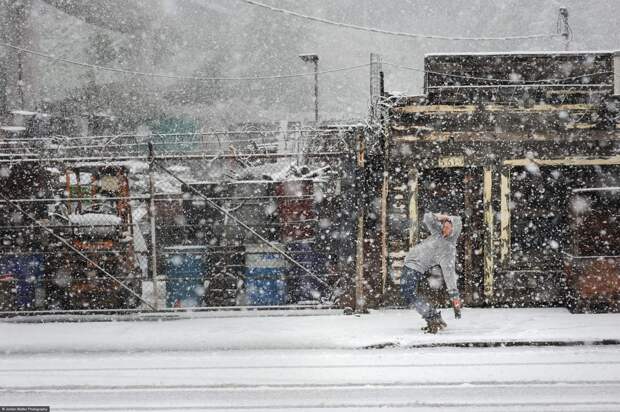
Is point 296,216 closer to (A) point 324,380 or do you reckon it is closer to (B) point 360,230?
(B) point 360,230

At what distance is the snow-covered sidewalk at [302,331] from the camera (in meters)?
7.94

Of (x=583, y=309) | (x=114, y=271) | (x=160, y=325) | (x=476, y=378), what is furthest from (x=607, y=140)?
(x=114, y=271)

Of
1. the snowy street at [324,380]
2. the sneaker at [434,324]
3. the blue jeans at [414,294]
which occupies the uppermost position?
the blue jeans at [414,294]

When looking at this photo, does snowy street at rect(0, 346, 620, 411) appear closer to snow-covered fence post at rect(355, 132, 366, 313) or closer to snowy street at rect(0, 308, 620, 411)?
snowy street at rect(0, 308, 620, 411)

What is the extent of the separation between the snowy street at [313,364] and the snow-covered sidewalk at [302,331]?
25 mm

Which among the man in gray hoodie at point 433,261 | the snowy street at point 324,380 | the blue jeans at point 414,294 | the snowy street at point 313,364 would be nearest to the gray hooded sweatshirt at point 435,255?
the man in gray hoodie at point 433,261

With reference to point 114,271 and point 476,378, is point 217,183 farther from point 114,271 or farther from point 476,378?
point 476,378

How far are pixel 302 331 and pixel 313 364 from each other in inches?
50.3

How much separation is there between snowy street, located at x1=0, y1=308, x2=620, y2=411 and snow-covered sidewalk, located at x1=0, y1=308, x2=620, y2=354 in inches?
1.0

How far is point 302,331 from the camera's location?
8500mm

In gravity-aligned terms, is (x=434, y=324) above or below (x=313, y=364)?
above

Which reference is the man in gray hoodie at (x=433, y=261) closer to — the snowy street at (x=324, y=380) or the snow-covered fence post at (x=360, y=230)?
the snowy street at (x=324, y=380)

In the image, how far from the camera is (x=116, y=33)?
155 feet

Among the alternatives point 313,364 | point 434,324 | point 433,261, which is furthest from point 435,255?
point 313,364
